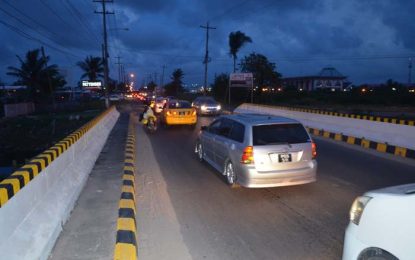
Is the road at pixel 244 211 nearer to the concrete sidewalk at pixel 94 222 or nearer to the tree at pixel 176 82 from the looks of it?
the concrete sidewalk at pixel 94 222

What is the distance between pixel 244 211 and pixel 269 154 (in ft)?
4.21

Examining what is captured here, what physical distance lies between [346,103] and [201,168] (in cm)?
4554

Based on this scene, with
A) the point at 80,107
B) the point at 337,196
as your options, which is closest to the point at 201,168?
the point at 337,196

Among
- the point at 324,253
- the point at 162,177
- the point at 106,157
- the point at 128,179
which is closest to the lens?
the point at 324,253

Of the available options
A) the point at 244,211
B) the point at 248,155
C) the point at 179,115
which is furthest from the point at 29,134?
the point at 244,211

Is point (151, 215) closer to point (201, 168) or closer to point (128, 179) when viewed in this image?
point (128, 179)

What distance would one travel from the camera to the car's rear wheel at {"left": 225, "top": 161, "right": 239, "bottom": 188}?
317 inches

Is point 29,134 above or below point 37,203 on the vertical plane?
below

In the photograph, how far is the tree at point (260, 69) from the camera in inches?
2018

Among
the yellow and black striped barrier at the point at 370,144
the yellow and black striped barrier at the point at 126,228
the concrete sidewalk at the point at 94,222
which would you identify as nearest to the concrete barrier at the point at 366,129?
the yellow and black striped barrier at the point at 370,144

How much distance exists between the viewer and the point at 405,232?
9.64 feet

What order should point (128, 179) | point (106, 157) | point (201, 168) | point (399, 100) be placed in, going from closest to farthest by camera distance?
point (128, 179), point (201, 168), point (106, 157), point (399, 100)

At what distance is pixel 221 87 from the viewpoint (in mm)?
59000

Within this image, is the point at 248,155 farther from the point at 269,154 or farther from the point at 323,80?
the point at 323,80
